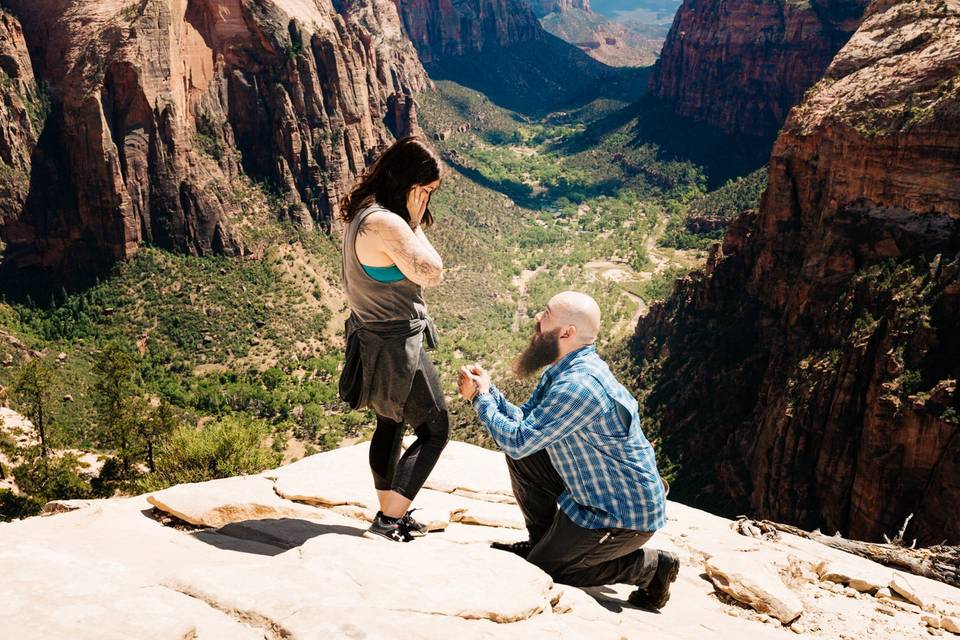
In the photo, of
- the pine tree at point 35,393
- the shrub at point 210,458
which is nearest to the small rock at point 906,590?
the shrub at point 210,458

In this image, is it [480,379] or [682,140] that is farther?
[682,140]

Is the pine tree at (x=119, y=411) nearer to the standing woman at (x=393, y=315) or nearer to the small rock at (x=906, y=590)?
the standing woman at (x=393, y=315)

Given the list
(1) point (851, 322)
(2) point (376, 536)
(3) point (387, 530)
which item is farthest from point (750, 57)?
(2) point (376, 536)

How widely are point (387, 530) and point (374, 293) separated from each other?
2.15 meters

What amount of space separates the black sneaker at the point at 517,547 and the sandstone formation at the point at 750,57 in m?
111

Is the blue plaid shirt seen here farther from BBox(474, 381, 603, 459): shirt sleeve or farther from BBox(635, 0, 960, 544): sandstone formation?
BBox(635, 0, 960, 544): sandstone formation

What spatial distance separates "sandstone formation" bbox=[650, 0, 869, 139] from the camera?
347 ft

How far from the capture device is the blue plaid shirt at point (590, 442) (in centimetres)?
517

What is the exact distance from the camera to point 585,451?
5367mm

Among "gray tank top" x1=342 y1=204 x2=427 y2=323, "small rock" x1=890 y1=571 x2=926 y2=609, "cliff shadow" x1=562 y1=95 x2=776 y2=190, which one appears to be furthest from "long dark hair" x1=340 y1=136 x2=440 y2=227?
"cliff shadow" x1=562 y1=95 x2=776 y2=190

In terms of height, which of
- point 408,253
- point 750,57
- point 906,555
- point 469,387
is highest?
point 750,57

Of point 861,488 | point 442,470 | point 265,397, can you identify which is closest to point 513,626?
point 442,470

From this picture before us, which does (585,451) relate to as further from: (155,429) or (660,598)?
(155,429)

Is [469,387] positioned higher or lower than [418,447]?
higher
